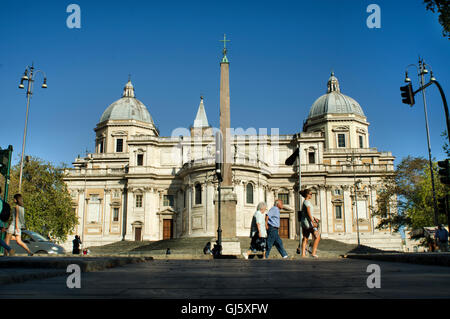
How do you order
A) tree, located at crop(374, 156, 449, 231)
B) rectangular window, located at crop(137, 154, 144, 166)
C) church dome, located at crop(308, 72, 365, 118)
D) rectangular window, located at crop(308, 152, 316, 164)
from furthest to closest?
church dome, located at crop(308, 72, 365, 118)
rectangular window, located at crop(137, 154, 144, 166)
rectangular window, located at crop(308, 152, 316, 164)
tree, located at crop(374, 156, 449, 231)

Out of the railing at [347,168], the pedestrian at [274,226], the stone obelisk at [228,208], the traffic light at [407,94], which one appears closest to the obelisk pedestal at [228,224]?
the stone obelisk at [228,208]

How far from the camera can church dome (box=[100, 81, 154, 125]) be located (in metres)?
61.0

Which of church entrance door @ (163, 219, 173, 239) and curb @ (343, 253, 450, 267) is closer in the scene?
curb @ (343, 253, 450, 267)

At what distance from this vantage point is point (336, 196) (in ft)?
166

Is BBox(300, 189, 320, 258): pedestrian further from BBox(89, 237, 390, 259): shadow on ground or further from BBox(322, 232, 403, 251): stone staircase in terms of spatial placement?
BBox(322, 232, 403, 251): stone staircase

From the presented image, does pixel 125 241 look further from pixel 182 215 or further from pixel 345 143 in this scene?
pixel 345 143

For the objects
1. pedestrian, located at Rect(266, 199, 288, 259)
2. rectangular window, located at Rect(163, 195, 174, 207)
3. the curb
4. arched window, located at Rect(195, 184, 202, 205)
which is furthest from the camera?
rectangular window, located at Rect(163, 195, 174, 207)

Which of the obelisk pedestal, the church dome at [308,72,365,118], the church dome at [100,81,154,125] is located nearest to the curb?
the obelisk pedestal

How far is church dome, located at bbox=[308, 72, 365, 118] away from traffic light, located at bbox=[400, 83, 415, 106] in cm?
4102

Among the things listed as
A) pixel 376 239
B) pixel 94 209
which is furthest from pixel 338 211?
pixel 94 209

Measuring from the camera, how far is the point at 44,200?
124ft

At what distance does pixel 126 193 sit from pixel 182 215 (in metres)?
7.93

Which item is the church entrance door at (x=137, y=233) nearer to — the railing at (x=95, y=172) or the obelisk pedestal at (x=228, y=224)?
the railing at (x=95, y=172)
